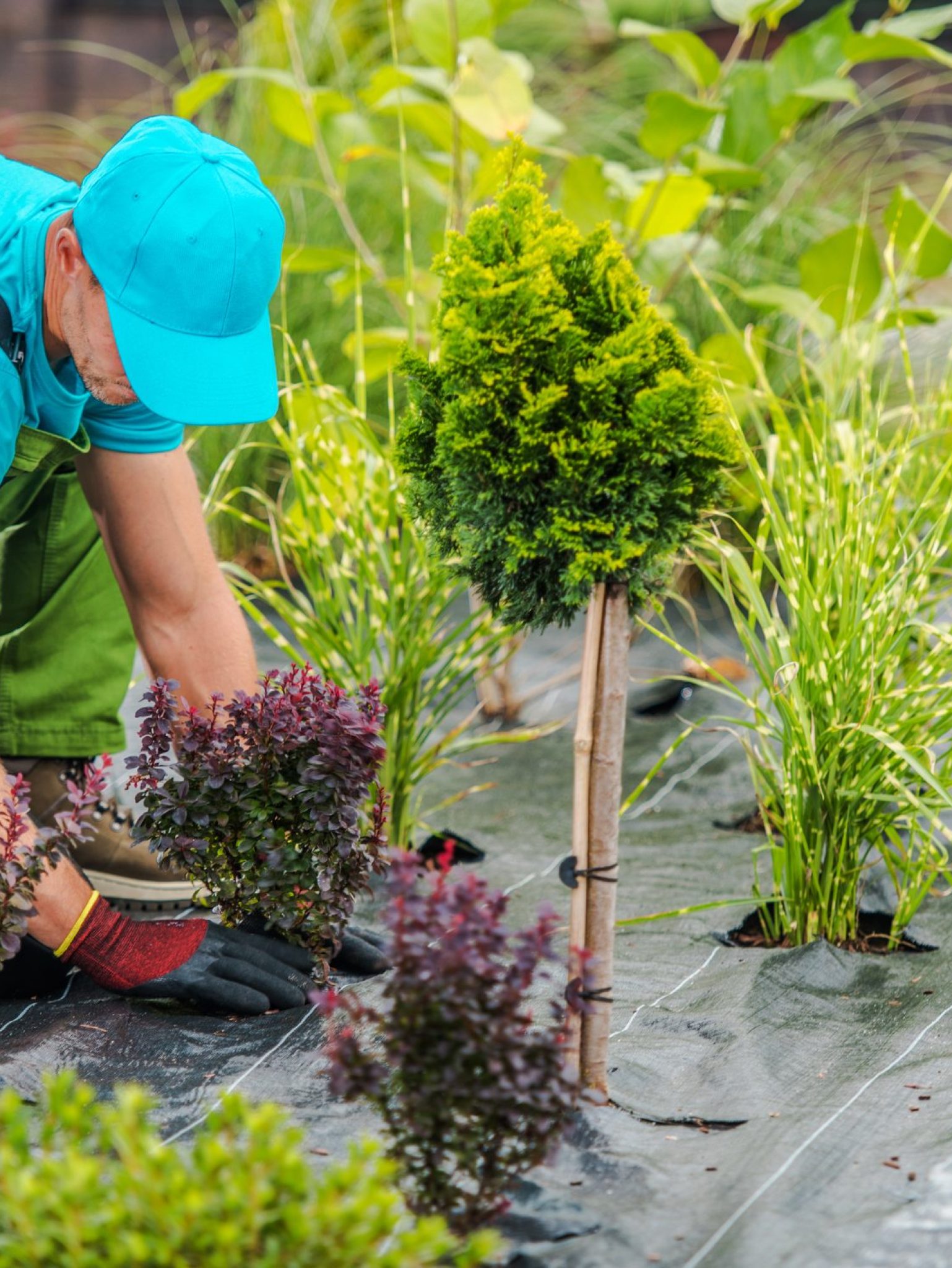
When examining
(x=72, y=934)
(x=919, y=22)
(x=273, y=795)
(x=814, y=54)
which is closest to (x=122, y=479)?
(x=273, y=795)

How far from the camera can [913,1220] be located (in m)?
1.36

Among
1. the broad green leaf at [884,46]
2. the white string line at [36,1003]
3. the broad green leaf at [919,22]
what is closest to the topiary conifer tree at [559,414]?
the white string line at [36,1003]

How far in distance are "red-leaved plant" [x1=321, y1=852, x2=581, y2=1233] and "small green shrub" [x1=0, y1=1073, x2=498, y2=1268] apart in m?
0.18

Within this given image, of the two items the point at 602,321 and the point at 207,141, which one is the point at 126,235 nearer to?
the point at 207,141

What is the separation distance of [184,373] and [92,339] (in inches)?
7.3

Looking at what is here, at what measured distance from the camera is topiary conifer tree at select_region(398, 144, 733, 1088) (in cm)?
150

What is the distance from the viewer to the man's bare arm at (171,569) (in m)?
2.21

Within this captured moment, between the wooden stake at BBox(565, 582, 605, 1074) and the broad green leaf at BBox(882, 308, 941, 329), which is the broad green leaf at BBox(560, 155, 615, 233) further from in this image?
the wooden stake at BBox(565, 582, 605, 1074)

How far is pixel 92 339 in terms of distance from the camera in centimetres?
183

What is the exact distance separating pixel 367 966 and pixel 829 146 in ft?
13.7

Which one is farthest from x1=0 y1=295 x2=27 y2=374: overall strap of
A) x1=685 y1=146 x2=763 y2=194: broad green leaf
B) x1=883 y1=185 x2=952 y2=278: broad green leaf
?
x1=883 y1=185 x2=952 y2=278: broad green leaf

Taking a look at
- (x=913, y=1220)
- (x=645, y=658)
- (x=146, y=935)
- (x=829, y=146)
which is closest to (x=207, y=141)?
(x=146, y=935)

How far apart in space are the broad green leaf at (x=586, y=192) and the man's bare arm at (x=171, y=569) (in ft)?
3.88

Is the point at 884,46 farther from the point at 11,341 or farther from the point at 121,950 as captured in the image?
the point at 121,950
